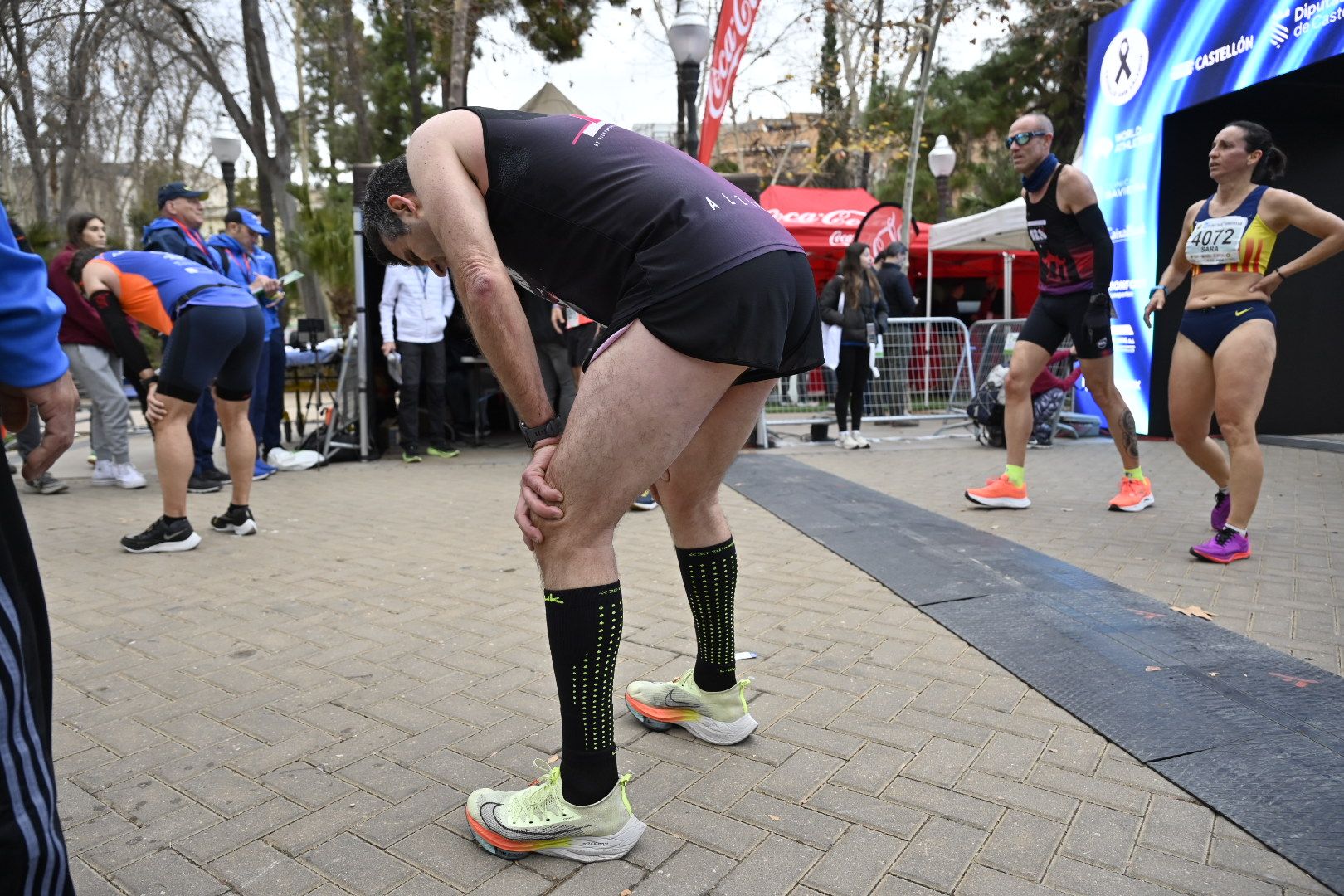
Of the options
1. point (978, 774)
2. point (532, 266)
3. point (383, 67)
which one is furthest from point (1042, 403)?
point (383, 67)

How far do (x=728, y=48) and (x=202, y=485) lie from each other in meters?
5.47

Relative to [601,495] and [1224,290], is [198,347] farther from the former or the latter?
[1224,290]

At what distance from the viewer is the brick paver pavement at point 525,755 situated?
1.85 metres

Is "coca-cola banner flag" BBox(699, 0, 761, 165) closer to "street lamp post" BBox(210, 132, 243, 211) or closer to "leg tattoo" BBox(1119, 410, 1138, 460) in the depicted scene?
"leg tattoo" BBox(1119, 410, 1138, 460)

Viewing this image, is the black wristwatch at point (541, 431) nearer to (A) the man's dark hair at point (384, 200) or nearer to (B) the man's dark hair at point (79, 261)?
(A) the man's dark hair at point (384, 200)

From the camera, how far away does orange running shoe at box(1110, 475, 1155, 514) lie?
17.7 ft

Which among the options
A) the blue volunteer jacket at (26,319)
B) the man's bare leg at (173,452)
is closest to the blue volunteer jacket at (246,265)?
the man's bare leg at (173,452)

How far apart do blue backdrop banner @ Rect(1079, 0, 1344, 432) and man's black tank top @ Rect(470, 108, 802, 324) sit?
23.8 ft

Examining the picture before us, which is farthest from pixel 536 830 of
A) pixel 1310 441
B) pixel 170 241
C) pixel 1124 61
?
pixel 1124 61

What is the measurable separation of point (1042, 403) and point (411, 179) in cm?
784

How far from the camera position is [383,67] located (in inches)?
1001

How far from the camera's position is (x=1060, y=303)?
5383 millimetres

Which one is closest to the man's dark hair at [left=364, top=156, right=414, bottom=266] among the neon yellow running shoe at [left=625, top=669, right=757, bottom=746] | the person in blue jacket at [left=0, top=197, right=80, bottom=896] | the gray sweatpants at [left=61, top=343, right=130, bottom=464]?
the person in blue jacket at [left=0, top=197, right=80, bottom=896]

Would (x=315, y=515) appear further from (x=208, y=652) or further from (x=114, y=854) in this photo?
(x=114, y=854)
